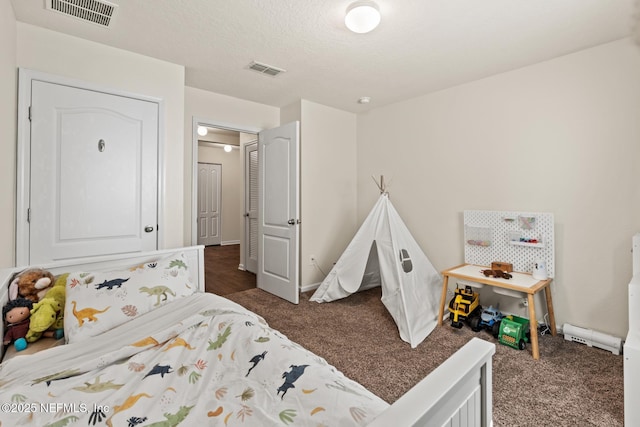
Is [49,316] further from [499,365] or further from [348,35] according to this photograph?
[499,365]

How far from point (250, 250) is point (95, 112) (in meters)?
2.95

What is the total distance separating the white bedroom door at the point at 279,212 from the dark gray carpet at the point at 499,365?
51 cm

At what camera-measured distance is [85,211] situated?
2.34m

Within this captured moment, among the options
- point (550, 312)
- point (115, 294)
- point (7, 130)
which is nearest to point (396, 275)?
point (550, 312)

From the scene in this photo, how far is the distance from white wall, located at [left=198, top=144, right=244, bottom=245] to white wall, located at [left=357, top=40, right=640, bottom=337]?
5.22 meters

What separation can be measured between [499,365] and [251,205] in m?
3.84

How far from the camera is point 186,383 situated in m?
1.07

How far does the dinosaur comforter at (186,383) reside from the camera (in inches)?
35.0

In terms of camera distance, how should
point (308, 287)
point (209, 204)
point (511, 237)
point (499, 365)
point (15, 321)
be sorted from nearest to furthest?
point (15, 321) → point (499, 365) → point (511, 237) → point (308, 287) → point (209, 204)

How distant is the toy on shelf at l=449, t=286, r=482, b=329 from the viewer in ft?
8.77

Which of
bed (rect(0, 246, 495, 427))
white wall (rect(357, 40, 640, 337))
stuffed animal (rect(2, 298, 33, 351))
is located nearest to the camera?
bed (rect(0, 246, 495, 427))

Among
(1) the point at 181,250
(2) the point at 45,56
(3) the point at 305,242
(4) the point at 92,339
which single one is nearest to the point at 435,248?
(3) the point at 305,242

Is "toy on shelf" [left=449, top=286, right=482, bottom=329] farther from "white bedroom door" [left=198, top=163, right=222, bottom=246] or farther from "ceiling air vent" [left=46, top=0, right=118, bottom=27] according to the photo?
"white bedroom door" [left=198, top=163, right=222, bottom=246]

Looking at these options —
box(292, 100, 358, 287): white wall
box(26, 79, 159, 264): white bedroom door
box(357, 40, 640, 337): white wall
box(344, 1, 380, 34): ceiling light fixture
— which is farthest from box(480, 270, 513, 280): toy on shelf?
box(26, 79, 159, 264): white bedroom door
